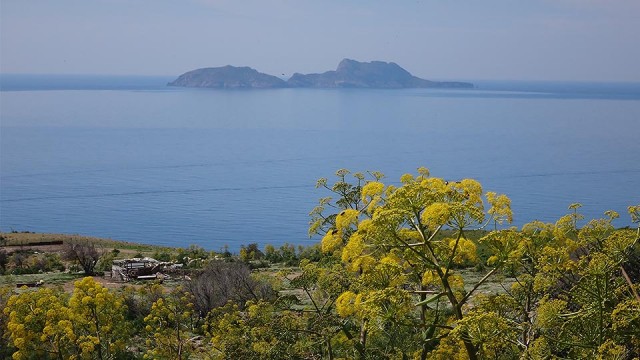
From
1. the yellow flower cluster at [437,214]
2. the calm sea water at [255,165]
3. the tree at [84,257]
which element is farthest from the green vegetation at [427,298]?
the calm sea water at [255,165]

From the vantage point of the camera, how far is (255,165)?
3250 inches

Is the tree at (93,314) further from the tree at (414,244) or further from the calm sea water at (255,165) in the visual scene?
the calm sea water at (255,165)

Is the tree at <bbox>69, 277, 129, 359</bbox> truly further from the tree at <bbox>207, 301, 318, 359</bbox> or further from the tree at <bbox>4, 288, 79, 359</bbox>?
the tree at <bbox>207, 301, 318, 359</bbox>

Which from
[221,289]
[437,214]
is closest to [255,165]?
[221,289]

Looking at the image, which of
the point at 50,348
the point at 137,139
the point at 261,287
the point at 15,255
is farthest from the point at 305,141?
the point at 50,348

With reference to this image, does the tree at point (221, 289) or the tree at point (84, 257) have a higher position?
the tree at point (221, 289)

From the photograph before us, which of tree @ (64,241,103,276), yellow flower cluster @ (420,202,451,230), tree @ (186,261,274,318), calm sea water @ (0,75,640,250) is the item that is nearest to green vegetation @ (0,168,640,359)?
yellow flower cluster @ (420,202,451,230)

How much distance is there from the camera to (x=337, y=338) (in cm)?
843

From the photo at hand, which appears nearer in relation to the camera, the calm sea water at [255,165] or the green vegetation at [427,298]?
the green vegetation at [427,298]

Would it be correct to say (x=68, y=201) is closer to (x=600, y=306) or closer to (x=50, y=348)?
(x=50, y=348)

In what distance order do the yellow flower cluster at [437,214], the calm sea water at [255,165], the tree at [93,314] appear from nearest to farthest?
the yellow flower cluster at [437,214] < the tree at [93,314] < the calm sea water at [255,165]

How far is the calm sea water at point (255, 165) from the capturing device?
5425 centimetres

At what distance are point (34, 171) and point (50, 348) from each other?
237ft

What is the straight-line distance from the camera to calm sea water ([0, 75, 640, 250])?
54.2 meters
